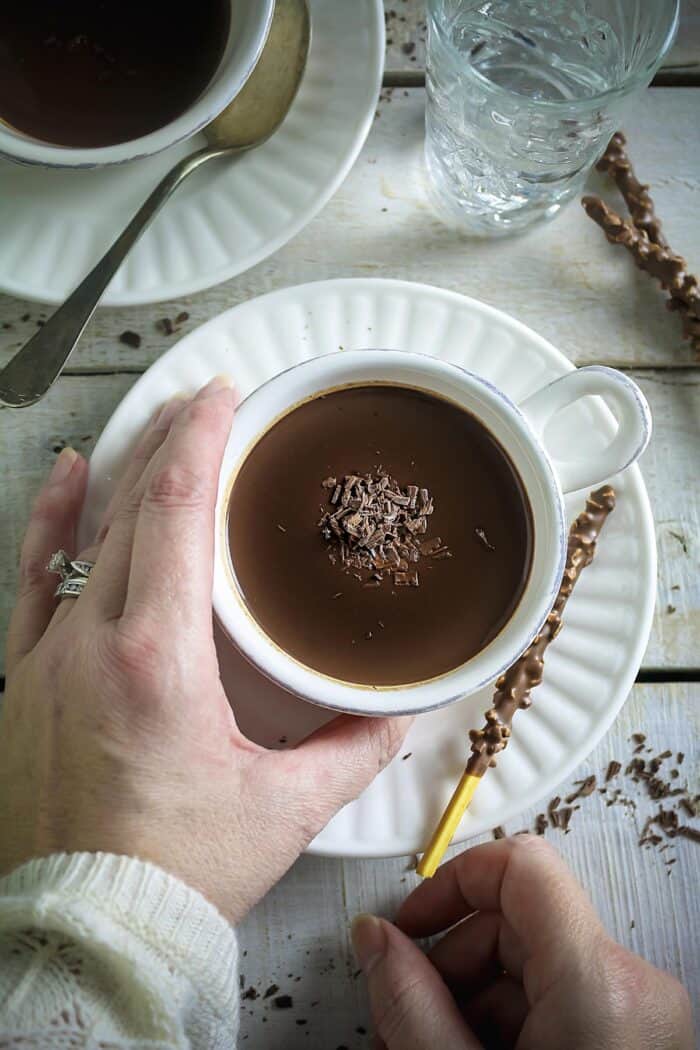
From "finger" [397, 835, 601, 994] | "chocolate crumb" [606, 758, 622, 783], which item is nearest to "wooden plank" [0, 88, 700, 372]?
"chocolate crumb" [606, 758, 622, 783]

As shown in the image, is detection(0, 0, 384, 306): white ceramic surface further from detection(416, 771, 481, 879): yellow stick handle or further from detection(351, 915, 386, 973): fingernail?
detection(351, 915, 386, 973): fingernail

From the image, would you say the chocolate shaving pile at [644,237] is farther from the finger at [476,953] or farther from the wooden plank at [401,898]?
the finger at [476,953]

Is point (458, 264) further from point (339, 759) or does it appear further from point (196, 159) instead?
point (339, 759)

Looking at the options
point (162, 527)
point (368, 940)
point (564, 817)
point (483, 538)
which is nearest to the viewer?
point (162, 527)

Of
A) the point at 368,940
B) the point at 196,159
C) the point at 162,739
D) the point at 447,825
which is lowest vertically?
the point at 368,940

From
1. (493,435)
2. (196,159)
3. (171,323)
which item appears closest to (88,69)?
(196,159)
